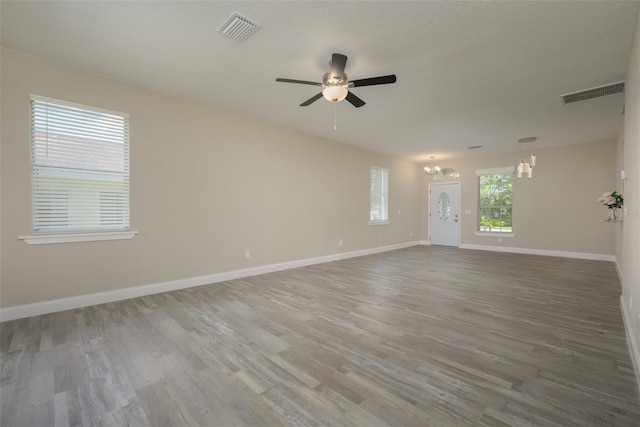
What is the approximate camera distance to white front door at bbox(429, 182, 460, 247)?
341 inches

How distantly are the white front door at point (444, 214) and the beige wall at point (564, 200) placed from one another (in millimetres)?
914

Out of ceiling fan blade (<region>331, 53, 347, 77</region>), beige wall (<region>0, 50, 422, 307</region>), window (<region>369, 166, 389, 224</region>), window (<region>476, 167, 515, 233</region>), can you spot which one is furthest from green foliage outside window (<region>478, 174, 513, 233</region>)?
ceiling fan blade (<region>331, 53, 347, 77</region>)

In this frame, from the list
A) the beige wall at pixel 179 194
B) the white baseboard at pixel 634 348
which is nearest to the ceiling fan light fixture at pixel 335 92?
the beige wall at pixel 179 194

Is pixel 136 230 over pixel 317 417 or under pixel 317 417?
over

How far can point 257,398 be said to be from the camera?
169 cm

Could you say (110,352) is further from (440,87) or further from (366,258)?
(366,258)

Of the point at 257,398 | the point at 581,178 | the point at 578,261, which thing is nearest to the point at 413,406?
the point at 257,398

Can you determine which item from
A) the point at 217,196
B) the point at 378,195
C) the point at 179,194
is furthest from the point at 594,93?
the point at 179,194

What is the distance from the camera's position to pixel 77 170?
3238 millimetres

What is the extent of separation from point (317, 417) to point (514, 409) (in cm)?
116

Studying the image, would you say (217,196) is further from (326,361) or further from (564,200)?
(564,200)

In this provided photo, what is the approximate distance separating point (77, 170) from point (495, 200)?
939 centimetres

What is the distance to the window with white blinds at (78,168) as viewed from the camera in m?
3.05

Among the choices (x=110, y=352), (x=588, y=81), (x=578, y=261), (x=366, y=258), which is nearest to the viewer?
(x=110, y=352)
